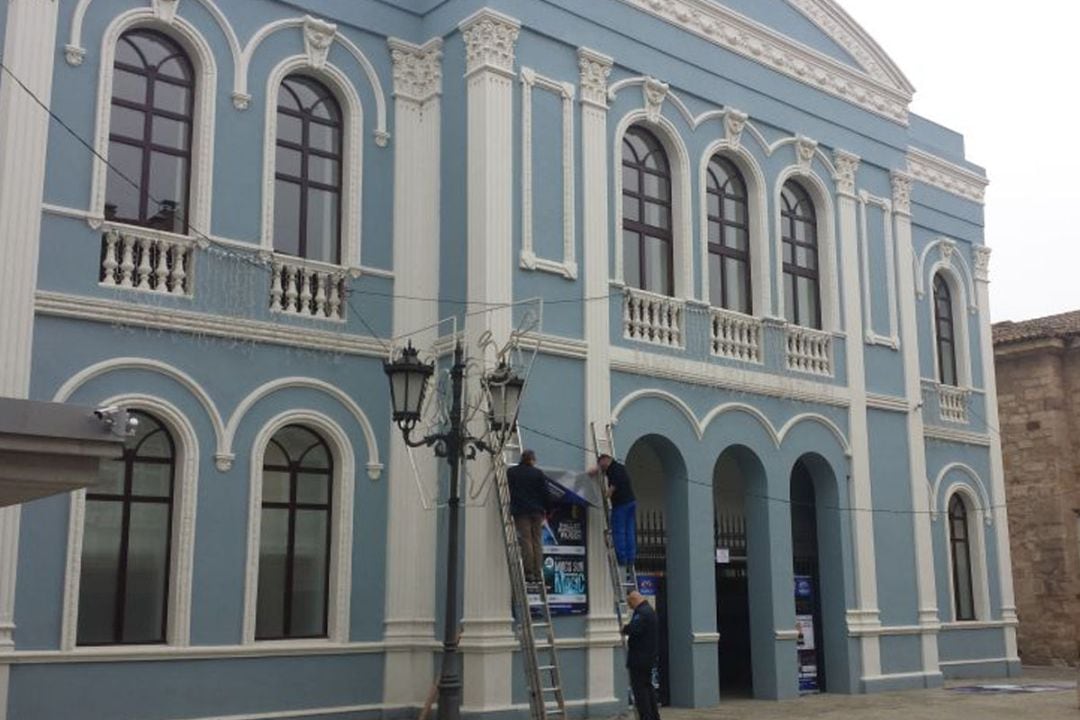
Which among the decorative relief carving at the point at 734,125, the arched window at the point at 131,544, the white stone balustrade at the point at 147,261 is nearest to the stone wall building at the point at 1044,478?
the decorative relief carving at the point at 734,125

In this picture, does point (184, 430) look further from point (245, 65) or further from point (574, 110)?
point (574, 110)

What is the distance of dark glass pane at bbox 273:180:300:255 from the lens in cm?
1588

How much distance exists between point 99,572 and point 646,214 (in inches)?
349

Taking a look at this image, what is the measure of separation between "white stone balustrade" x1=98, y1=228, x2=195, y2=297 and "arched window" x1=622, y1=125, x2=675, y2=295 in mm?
6117

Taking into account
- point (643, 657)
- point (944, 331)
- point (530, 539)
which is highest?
point (944, 331)

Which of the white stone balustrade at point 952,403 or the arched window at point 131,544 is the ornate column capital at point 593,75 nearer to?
the arched window at point 131,544

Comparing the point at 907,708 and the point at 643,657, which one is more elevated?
the point at 643,657

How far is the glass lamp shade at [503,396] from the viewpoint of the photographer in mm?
12930

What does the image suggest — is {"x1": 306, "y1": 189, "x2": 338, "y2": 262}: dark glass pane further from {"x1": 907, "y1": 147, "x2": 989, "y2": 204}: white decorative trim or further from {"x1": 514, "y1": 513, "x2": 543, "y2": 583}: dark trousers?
{"x1": 907, "y1": 147, "x2": 989, "y2": 204}: white decorative trim

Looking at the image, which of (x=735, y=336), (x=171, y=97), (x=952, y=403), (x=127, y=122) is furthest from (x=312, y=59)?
(x=952, y=403)

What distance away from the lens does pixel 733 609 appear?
19875 millimetres

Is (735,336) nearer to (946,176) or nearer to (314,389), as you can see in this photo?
(314,389)

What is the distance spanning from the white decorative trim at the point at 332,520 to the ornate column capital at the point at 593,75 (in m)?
5.67

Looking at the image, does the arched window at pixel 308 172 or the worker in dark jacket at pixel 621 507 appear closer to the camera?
the arched window at pixel 308 172
